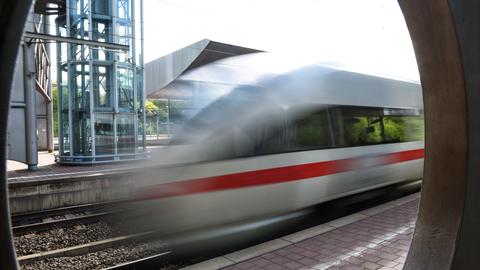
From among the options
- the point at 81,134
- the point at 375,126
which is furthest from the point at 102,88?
the point at 375,126

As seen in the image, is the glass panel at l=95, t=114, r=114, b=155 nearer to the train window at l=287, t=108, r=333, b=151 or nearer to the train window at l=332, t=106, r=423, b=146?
the train window at l=332, t=106, r=423, b=146

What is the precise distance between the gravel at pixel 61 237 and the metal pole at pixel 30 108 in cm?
687

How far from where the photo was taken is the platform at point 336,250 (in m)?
4.48

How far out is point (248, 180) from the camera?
17.2ft

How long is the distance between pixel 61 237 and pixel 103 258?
1.79m

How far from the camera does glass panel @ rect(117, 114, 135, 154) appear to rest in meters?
16.3

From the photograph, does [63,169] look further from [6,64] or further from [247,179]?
[6,64]

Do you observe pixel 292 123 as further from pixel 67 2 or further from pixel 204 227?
pixel 67 2

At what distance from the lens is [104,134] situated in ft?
52.7

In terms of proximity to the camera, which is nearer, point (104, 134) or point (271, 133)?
point (271, 133)

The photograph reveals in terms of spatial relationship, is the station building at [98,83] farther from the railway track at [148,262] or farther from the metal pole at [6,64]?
the metal pole at [6,64]

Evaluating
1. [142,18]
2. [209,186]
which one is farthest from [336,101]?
[142,18]

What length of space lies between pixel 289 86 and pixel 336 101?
1322mm

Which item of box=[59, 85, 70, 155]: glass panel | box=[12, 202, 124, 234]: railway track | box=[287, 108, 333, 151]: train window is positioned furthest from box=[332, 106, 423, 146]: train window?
box=[59, 85, 70, 155]: glass panel
